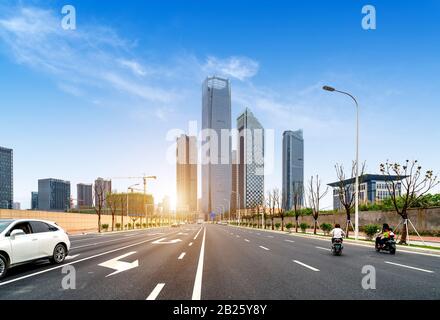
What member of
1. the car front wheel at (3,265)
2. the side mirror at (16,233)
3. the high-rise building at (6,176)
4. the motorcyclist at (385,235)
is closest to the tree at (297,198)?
the motorcyclist at (385,235)

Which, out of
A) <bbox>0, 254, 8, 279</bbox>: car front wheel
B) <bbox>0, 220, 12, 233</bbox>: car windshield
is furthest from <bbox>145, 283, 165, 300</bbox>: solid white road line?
<bbox>0, 220, 12, 233</bbox>: car windshield

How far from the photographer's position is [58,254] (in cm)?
1281

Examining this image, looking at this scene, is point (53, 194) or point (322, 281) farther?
point (53, 194)

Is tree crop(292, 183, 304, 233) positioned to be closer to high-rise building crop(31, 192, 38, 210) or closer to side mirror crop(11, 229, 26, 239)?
side mirror crop(11, 229, 26, 239)

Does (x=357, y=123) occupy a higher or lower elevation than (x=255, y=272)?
higher

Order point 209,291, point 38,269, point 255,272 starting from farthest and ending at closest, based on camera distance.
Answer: point 38,269
point 255,272
point 209,291

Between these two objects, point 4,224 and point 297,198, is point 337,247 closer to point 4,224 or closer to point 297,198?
point 4,224

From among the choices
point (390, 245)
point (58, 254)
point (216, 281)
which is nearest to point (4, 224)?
point (58, 254)

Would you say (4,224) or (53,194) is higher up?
(4,224)

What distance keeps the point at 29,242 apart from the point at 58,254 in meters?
1.91

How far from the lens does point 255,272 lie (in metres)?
10.8
